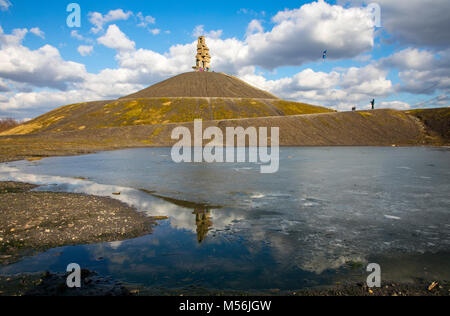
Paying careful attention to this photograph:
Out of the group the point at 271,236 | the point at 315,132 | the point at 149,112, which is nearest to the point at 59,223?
the point at 271,236

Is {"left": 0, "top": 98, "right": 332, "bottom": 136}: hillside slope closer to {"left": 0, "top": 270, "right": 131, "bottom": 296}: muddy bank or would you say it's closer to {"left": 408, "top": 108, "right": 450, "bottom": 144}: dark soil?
{"left": 408, "top": 108, "right": 450, "bottom": 144}: dark soil

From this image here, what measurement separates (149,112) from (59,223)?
444ft

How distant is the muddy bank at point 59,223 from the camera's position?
12.0m

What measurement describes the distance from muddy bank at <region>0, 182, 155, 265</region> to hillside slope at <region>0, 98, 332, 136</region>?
4427 inches

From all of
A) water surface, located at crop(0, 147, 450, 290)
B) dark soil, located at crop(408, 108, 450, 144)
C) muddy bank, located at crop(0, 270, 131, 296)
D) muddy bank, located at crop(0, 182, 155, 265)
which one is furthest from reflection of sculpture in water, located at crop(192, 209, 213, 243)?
dark soil, located at crop(408, 108, 450, 144)

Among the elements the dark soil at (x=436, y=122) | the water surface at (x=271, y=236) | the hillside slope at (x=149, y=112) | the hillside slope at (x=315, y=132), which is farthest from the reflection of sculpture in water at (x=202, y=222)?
the hillside slope at (x=149, y=112)

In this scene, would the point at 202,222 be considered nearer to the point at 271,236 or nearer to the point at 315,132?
the point at 271,236

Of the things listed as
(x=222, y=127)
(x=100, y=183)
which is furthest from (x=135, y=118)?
(x=100, y=183)

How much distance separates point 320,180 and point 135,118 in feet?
398

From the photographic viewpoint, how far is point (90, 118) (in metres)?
139

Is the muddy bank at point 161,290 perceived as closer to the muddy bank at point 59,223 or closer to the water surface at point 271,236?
the water surface at point 271,236

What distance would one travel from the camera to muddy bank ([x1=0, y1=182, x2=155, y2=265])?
12.0m

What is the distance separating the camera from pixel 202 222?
50.4 feet

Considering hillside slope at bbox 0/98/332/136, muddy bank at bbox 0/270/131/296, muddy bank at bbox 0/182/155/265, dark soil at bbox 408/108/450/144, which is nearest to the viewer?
muddy bank at bbox 0/270/131/296
